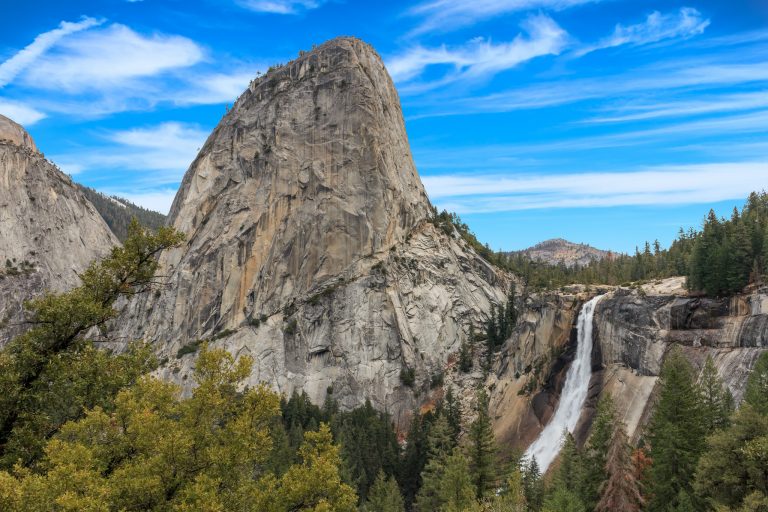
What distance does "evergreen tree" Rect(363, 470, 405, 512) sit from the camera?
45.4 m

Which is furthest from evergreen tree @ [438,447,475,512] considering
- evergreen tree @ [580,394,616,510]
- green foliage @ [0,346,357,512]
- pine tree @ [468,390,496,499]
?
green foliage @ [0,346,357,512]

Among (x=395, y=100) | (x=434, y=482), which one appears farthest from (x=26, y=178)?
(x=434, y=482)

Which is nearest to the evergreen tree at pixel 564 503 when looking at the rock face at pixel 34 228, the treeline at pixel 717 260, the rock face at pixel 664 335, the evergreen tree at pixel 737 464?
the evergreen tree at pixel 737 464

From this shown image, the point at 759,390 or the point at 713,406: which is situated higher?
the point at 759,390

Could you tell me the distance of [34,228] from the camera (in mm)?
125875

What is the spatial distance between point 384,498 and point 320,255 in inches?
2333

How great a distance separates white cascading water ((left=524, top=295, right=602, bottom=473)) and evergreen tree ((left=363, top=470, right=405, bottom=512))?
1795 centimetres

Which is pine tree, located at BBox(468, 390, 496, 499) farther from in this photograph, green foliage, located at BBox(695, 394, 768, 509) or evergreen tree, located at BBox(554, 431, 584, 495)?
green foliage, located at BBox(695, 394, 768, 509)

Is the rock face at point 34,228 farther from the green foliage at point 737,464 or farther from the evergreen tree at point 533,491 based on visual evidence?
the green foliage at point 737,464

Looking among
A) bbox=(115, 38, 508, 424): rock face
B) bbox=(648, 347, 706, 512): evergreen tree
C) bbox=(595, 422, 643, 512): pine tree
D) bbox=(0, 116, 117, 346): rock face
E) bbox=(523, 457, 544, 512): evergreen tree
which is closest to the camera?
bbox=(648, 347, 706, 512): evergreen tree

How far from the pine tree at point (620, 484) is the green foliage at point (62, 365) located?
95.8 feet

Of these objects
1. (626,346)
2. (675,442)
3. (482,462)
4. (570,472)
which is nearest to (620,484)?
(675,442)

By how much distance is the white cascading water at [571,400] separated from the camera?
61938 mm

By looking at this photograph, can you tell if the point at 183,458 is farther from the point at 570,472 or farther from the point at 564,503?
the point at 570,472
